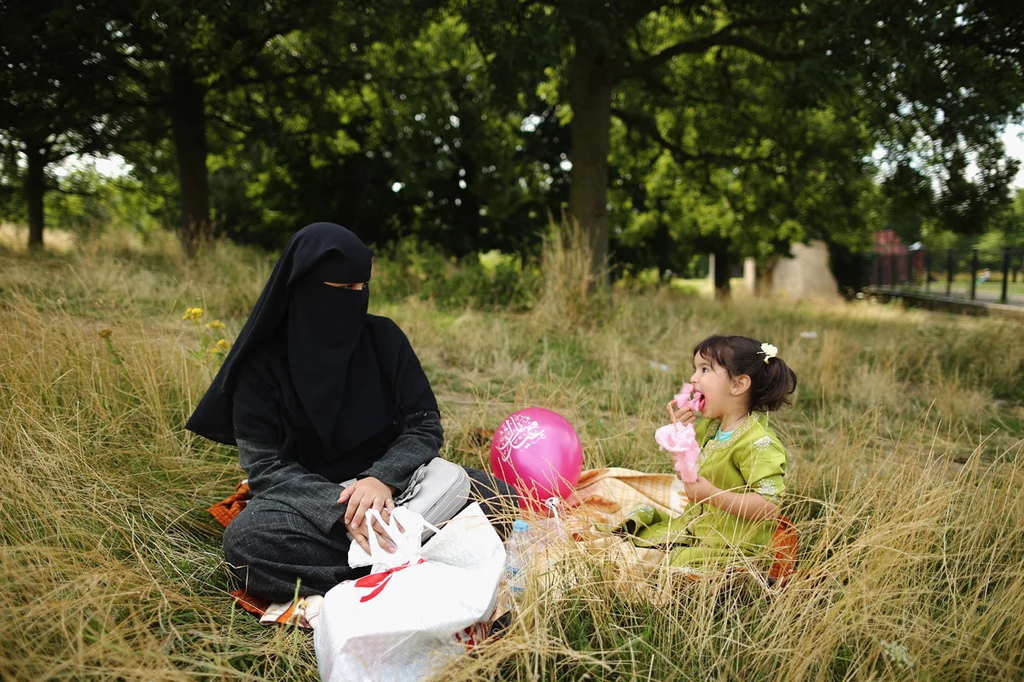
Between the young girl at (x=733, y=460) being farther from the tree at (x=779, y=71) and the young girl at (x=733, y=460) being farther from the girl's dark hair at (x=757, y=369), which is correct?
the tree at (x=779, y=71)

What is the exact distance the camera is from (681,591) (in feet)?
8.57

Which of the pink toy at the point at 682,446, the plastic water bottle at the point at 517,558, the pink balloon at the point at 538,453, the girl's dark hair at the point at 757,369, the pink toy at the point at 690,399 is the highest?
the girl's dark hair at the point at 757,369

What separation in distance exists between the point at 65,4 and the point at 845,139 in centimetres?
1092

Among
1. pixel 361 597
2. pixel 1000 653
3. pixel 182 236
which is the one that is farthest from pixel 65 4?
pixel 1000 653

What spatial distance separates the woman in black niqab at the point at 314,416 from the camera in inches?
108

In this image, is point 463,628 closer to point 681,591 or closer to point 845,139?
point 681,591

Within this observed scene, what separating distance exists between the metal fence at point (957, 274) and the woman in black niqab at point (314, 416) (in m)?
19.6

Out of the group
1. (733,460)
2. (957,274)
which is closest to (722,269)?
(957,274)

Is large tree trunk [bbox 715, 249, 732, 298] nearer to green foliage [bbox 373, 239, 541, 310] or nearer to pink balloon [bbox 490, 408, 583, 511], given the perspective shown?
green foliage [bbox 373, 239, 541, 310]

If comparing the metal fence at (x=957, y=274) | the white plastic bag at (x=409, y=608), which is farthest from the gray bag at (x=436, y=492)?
the metal fence at (x=957, y=274)

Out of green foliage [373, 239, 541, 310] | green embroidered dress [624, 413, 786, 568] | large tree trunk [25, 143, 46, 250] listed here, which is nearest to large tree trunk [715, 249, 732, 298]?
green foliage [373, 239, 541, 310]

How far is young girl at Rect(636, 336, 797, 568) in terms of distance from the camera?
2.85m

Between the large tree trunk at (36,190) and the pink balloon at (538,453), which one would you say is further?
the large tree trunk at (36,190)

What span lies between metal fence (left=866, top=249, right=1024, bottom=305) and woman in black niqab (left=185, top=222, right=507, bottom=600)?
64.4 ft
